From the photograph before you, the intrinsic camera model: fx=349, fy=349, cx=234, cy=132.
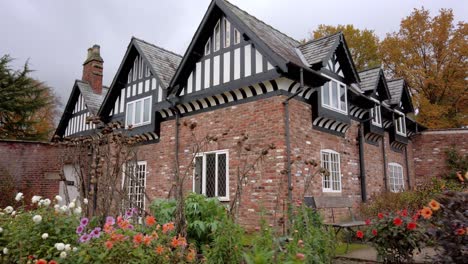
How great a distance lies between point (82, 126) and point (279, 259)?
17.9 metres

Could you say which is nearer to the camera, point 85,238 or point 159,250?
point 159,250

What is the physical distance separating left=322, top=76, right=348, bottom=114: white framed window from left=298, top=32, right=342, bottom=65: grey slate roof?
975 mm

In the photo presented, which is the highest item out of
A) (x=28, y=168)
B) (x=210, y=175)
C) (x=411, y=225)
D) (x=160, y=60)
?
(x=160, y=60)

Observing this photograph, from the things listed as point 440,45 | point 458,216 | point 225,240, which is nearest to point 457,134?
point 440,45

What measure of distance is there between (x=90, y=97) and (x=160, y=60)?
6200mm

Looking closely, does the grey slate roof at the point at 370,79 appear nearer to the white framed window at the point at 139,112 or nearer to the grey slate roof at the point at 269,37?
the grey slate roof at the point at 269,37

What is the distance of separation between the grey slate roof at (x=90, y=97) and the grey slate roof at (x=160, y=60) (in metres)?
4.98

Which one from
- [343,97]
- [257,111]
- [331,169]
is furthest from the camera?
[343,97]

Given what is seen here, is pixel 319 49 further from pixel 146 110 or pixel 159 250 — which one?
pixel 159 250

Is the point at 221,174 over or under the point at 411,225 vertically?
over

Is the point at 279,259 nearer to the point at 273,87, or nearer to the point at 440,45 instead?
the point at 273,87

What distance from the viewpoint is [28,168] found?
14242 mm

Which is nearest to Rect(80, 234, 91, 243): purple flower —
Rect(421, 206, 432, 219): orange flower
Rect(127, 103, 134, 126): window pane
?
Rect(421, 206, 432, 219): orange flower

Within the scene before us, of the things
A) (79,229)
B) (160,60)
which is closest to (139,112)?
(160,60)
